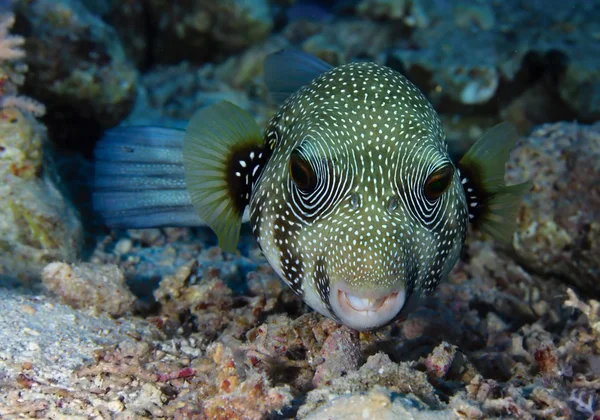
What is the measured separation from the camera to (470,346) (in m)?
3.84

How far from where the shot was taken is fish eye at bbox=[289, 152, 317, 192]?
8.15ft

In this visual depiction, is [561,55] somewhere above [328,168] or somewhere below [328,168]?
above

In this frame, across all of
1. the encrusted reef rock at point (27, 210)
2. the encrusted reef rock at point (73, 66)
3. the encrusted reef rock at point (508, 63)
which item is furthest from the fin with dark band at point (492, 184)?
the encrusted reef rock at point (508, 63)

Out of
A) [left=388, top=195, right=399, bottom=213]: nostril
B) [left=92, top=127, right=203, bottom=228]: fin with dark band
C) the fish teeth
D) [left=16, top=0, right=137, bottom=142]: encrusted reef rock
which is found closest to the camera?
the fish teeth

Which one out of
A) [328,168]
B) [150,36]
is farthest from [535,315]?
[150,36]

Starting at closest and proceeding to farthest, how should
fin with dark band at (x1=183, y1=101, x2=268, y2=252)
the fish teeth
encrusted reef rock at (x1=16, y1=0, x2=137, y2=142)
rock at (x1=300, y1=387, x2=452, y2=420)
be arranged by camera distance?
rock at (x1=300, y1=387, x2=452, y2=420), the fish teeth, fin with dark band at (x1=183, y1=101, x2=268, y2=252), encrusted reef rock at (x1=16, y1=0, x2=137, y2=142)

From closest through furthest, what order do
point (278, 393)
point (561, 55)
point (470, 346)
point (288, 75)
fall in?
point (278, 393)
point (470, 346)
point (288, 75)
point (561, 55)

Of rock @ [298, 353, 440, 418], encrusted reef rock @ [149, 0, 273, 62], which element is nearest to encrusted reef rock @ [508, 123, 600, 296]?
rock @ [298, 353, 440, 418]

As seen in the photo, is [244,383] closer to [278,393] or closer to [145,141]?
[278,393]

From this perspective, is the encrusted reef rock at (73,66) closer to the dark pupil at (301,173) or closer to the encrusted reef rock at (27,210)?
the encrusted reef rock at (27,210)

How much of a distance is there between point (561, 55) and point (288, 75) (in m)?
5.19

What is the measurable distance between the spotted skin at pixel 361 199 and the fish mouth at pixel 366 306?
38 mm

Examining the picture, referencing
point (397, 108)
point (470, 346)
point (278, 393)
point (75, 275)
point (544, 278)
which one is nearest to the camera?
point (278, 393)

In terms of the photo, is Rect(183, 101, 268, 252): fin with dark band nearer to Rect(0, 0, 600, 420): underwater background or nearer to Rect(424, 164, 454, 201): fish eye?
Rect(0, 0, 600, 420): underwater background
